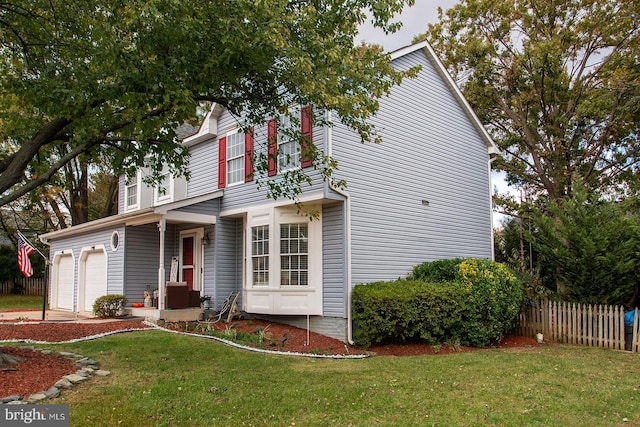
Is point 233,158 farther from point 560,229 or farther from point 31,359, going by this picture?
point 560,229

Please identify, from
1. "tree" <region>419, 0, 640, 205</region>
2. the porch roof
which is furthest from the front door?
"tree" <region>419, 0, 640, 205</region>

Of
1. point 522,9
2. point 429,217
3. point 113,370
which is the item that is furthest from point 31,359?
point 522,9

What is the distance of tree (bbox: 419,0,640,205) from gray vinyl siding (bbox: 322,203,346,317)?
36.4 ft

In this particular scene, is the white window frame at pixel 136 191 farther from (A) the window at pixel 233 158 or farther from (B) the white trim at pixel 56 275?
(A) the window at pixel 233 158

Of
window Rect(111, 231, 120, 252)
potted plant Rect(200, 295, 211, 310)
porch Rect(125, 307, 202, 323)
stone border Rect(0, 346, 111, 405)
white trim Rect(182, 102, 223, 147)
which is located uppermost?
white trim Rect(182, 102, 223, 147)

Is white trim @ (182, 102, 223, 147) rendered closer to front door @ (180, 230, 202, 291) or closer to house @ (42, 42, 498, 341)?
house @ (42, 42, 498, 341)

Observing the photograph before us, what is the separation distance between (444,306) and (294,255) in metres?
3.77

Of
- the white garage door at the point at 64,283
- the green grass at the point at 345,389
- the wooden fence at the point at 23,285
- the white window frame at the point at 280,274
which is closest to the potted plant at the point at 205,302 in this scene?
the white window frame at the point at 280,274

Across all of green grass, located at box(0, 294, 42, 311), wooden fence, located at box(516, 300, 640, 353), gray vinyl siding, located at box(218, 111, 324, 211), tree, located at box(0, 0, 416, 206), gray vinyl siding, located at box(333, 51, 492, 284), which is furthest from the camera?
green grass, located at box(0, 294, 42, 311)

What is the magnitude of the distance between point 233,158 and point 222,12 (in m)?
7.49

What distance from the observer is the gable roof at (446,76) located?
13.3 m

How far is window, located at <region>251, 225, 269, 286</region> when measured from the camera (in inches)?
500

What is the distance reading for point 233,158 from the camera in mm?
14289

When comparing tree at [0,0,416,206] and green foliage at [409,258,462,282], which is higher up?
tree at [0,0,416,206]
